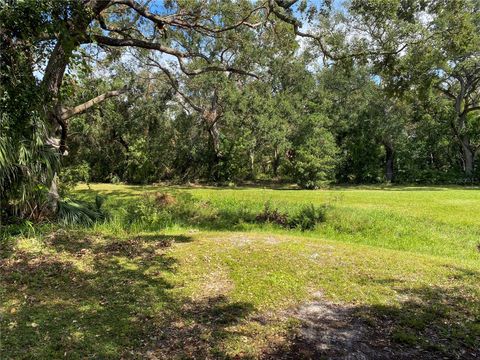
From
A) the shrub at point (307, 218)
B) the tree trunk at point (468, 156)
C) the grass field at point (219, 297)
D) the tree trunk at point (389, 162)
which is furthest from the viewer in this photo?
the tree trunk at point (389, 162)

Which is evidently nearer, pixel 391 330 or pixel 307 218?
pixel 391 330

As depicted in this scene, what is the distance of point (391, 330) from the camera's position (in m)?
3.95

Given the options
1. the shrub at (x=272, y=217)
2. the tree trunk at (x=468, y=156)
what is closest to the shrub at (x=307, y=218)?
the shrub at (x=272, y=217)

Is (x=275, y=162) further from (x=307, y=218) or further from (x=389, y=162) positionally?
(x=307, y=218)

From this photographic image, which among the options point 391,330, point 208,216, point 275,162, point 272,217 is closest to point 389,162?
point 275,162

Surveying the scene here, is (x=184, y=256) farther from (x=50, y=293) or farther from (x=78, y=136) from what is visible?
(x=78, y=136)

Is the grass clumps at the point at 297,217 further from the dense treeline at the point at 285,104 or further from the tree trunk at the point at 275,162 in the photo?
the tree trunk at the point at 275,162

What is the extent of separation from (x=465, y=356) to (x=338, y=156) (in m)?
22.3

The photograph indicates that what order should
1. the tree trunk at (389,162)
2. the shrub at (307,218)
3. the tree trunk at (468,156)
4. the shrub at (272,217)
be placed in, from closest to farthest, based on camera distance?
the shrub at (307,218)
the shrub at (272,217)
the tree trunk at (468,156)
the tree trunk at (389,162)

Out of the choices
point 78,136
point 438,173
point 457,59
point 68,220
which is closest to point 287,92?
point 457,59

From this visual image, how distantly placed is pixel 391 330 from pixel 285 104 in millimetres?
Answer: 20094

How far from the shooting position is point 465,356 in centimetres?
346

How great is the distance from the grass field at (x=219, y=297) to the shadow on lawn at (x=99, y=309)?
0.01 m

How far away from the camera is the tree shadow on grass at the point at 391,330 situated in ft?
11.4
